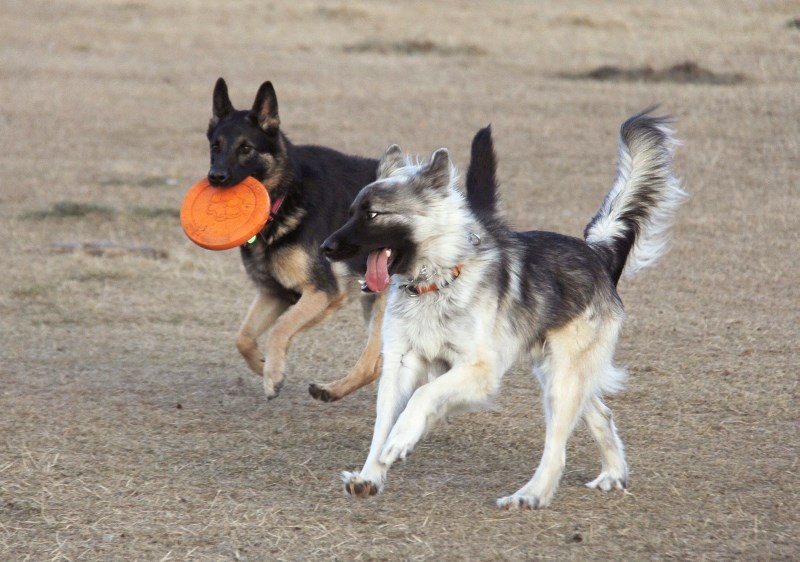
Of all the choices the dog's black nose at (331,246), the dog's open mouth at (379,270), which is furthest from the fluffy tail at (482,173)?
the dog's black nose at (331,246)

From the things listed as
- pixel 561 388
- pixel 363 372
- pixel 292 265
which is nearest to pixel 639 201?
pixel 561 388

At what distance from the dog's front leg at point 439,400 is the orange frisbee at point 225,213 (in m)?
1.92

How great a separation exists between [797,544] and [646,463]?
3.42ft

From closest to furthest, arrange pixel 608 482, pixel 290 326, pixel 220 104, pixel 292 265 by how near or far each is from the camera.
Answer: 1. pixel 608 482
2. pixel 290 326
3. pixel 292 265
4. pixel 220 104

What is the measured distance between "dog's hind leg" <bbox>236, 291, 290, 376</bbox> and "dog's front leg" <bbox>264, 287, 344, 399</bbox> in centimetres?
12

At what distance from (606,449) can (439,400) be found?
874mm

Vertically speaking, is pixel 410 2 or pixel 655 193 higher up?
pixel 655 193

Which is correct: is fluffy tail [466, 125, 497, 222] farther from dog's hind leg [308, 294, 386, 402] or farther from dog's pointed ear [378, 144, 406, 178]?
dog's hind leg [308, 294, 386, 402]

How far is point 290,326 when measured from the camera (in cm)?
611

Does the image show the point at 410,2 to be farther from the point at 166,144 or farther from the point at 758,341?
the point at 758,341

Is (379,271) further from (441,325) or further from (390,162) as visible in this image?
(390,162)

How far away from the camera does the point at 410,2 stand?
27.0 meters

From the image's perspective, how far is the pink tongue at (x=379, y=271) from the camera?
463cm

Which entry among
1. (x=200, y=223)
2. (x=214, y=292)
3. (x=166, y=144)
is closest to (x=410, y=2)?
(x=166, y=144)
